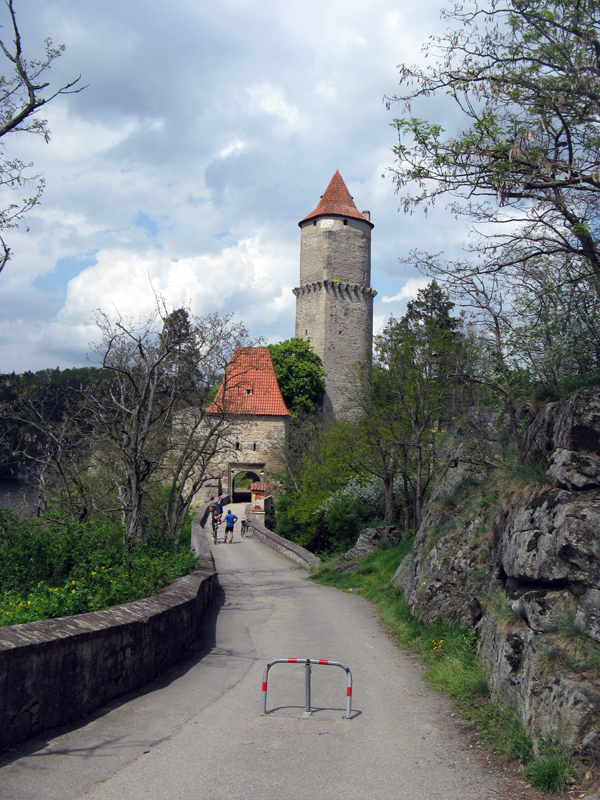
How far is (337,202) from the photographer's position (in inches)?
2219

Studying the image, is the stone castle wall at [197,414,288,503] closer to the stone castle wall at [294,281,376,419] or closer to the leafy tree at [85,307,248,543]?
the stone castle wall at [294,281,376,419]

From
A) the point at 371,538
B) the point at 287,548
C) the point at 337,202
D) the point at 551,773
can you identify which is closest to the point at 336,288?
the point at 337,202

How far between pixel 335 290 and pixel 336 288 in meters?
0.18

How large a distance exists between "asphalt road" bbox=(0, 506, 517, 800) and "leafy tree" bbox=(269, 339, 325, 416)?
4255 centimetres

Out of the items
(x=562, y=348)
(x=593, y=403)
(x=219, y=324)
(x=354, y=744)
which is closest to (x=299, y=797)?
(x=354, y=744)

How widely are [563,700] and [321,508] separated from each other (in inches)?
885

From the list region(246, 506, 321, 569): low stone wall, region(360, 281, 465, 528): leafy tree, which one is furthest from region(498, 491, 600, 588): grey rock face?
region(246, 506, 321, 569): low stone wall

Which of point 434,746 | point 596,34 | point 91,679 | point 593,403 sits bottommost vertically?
point 434,746

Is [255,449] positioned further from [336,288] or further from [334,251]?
[334,251]

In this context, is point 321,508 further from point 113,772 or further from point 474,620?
point 113,772

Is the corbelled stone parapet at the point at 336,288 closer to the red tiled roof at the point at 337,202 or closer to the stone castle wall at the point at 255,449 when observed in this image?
the red tiled roof at the point at 337,202

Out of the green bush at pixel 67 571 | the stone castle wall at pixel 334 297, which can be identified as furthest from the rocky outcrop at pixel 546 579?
the stone castle wall at pixel 334 297

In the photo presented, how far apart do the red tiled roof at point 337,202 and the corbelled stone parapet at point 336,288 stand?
19.6 ft

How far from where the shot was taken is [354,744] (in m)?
5.43
